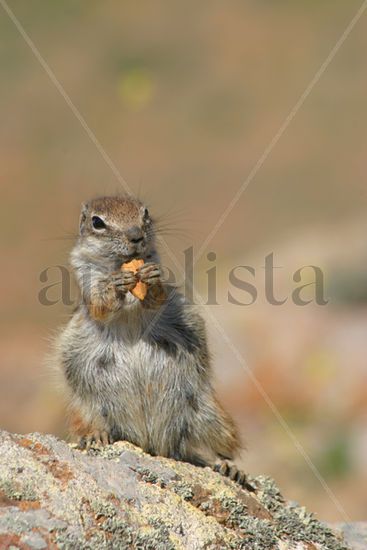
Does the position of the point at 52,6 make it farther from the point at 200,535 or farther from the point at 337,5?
the point at 200,535

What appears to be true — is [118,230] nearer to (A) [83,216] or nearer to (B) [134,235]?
(B) [134,235]

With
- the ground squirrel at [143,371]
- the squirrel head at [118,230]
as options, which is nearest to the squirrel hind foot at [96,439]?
the ground squirrel at [143,371]

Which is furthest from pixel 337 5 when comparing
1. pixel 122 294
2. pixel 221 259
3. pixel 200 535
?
pixel 200 535

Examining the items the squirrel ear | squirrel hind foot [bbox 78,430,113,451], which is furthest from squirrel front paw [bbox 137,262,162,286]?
squirrel hind foot [bbox 78,430,113,451]

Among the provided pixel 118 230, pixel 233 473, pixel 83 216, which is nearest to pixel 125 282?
pixel 118 230

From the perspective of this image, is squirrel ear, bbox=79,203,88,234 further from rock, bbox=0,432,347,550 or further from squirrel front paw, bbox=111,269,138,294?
rock, bbox=0,432,347,550

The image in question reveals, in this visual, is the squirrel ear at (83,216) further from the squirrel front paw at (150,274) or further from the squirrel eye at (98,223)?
the squirrel front paw at (150,274)
